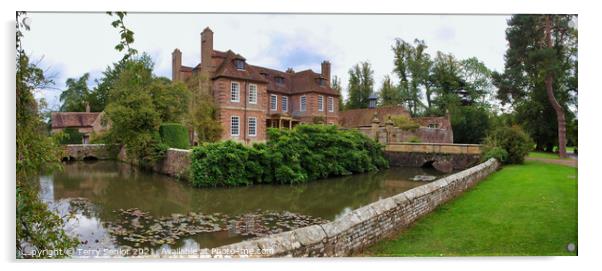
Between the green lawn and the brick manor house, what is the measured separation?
15.4 metres

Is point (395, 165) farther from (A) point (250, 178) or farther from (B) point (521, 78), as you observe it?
(B) point (521, 78)

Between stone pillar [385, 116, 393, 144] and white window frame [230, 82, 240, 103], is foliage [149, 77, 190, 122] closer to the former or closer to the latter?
white window frame [230, 82, 240, 103]

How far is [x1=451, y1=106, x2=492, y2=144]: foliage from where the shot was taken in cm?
2877

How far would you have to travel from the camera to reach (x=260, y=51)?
295 inches

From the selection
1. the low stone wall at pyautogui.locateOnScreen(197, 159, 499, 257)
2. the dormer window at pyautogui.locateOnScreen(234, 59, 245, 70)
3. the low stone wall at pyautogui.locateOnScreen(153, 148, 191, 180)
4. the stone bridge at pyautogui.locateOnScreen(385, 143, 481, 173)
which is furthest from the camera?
Result: the dormer window at pyautogui.locateOnScreen(234, 59, 245, 70)

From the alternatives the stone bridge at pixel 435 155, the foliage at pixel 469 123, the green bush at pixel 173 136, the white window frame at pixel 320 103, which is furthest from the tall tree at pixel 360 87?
the green bush at pixel 173 136

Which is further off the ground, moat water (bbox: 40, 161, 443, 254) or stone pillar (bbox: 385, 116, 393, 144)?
stone pillar (bbox: 385, 116, 393, 144)

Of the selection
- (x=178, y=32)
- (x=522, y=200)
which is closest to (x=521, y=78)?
(x=522, y=200)

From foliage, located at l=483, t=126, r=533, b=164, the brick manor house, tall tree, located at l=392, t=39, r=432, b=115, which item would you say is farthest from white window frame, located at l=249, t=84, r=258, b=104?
foliage, located at l=483, t=126, r=533, b=164

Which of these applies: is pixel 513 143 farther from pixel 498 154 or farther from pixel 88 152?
pixel 88 152

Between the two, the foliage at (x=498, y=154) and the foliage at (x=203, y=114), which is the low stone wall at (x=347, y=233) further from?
the foliage at (x=203, y=114)

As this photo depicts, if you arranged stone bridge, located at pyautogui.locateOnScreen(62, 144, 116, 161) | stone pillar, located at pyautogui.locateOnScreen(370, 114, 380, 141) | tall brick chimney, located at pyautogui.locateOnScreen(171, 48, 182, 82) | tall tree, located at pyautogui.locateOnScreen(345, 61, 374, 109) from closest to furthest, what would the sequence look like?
stone pillar, located at pyautogui.locateOnScreen(370, 114, 380, 141) → tall brick chimney, located at pyautogui.locateOnScreen(171, 48, 182, 82) → stone bridge, located at pyautogui.locateOnScreen(62, 144, 116, 161) → tall tree, located at pyautogui.locateOnScreen(345, 61, 374, 109)

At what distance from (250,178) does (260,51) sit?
8.24 meters

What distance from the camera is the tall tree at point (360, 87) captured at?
39875mm
